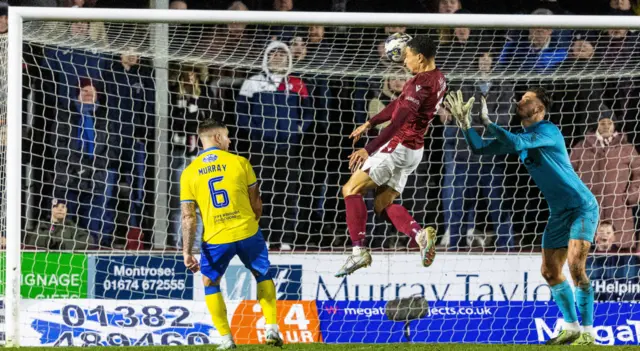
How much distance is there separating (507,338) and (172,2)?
14.1 feet

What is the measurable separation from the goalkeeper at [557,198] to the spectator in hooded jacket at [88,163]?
3217 mm

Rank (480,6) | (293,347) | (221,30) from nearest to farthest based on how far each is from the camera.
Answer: (293,347) < (221,30) < (480,6)

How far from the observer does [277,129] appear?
10.5 metres

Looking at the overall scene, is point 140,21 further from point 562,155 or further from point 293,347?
point 562,155

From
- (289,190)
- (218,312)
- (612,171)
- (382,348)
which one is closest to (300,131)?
(289,190)

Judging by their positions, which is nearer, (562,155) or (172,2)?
(562,155)

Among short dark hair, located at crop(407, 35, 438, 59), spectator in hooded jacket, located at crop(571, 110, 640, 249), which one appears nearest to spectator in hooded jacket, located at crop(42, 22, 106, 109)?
short dark hair, located at crop(407, 35, 438, 59)

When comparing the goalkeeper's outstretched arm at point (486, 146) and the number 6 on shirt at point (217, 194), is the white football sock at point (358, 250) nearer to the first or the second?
the number 6 on shirt at point (217, 194)

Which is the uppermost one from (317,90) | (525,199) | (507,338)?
(317,90)

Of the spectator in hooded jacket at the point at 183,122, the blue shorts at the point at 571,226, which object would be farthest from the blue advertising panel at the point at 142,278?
the blue shorts at the point at 571,226

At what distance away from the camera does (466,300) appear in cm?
1038

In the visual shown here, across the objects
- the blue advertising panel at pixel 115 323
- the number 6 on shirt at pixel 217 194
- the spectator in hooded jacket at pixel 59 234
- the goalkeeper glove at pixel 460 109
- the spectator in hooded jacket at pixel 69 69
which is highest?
the spectator in hooded jacket at pixel 69 69

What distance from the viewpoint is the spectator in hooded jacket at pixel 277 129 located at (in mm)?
10367

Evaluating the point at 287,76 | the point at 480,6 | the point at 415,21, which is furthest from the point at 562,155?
the point at 480,6
